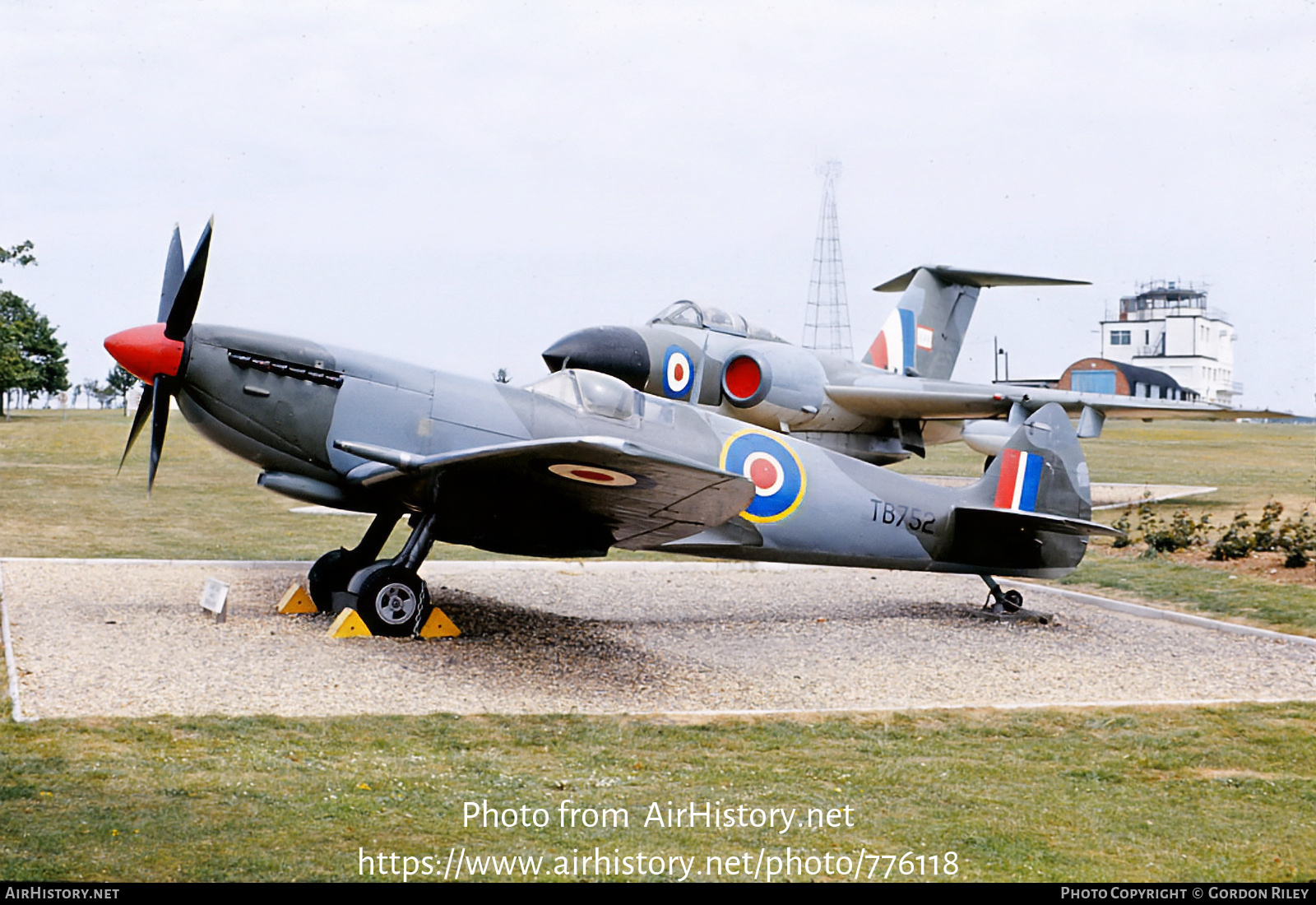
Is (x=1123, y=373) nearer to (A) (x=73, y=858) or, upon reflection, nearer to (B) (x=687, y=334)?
(B) (x=687, y=334)

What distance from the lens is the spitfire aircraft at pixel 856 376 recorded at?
15.3 meters

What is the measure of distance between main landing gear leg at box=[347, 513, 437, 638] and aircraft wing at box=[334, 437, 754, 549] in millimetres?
424


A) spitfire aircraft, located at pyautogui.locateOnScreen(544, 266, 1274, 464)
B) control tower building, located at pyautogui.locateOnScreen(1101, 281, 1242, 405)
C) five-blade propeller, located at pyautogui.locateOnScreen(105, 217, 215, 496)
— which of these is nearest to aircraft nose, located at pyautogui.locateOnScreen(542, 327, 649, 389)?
spitfire aircraft, located at pyautogui.locateOnScreen(544, 266, 1274, 464)

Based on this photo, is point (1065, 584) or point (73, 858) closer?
point (73, 858)

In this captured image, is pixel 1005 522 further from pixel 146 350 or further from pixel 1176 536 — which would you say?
pixel 146 350

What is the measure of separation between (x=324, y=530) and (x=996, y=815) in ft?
44.8

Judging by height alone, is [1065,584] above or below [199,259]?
below

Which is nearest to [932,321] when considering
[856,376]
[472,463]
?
[856,376]

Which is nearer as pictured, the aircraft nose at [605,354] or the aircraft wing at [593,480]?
the aircraft wing at [593,480]

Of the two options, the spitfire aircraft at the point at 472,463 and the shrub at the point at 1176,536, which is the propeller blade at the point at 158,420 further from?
the shrub at the point at 1176,536

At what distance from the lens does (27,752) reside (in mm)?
5699

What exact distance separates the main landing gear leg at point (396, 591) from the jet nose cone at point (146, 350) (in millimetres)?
2118

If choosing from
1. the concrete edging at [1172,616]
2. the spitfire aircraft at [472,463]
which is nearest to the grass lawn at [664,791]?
the spitfire aircraft at [472,463]

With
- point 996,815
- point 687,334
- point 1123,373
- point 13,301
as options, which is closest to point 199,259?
point 996,815
